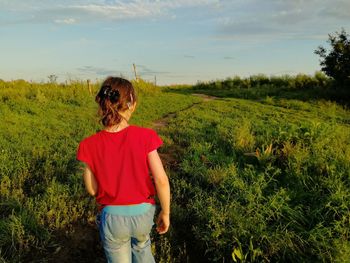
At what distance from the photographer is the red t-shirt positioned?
2.74m

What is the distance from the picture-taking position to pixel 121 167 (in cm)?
278

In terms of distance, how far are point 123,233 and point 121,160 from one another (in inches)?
20.5

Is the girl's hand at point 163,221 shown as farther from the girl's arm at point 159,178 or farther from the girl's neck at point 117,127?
the girl's neck at point 117,127

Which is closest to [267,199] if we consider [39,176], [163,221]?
[163,221]

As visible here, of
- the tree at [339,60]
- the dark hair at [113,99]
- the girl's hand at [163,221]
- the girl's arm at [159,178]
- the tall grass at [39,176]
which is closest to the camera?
the dark hair at [113,99]

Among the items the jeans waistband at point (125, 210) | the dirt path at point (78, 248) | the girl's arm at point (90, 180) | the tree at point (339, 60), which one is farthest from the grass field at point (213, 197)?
the tree at point (339, 60)

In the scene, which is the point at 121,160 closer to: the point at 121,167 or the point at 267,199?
the point at 121,167

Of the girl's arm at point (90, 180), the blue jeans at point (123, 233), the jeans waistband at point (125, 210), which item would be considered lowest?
the blue jeans at point (123, 233)

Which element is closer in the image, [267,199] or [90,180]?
[90,180]

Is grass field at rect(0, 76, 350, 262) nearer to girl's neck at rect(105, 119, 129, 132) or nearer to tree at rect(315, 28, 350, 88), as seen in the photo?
girl's neck at rect(105, 119, 129, 132)

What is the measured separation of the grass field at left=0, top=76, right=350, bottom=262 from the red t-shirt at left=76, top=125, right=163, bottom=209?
247mm

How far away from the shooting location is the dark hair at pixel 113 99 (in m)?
2.66

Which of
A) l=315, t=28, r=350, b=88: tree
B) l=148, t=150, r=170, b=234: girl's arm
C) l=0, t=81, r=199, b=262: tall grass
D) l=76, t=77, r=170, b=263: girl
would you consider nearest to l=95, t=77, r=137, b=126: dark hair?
l=76, t=77, r=170, b=263: girl

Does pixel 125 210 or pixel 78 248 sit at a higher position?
pixel 125 210
